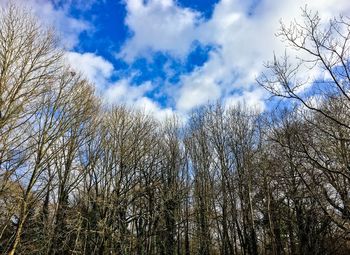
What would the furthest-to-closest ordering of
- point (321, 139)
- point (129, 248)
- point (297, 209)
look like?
point (297, 209)
point (129, 248)
point (321, 139)

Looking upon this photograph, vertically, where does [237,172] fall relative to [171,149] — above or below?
below

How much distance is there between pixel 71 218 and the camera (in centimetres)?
1352

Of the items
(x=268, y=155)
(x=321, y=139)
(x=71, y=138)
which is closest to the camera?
(x=321, y=139)

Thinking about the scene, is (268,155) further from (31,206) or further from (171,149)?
(31,206)

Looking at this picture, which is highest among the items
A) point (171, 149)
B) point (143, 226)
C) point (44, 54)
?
point (171, 149)

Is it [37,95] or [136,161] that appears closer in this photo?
[37,95]

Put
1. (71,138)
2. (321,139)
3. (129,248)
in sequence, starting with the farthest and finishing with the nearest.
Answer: (129,248), (71,138), (321,139)

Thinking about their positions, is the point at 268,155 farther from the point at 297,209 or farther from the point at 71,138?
the point at 71,138

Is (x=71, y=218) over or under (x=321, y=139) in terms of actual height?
under

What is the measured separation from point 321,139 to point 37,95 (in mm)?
10220

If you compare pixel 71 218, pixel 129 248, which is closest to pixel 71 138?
pixel 71 218

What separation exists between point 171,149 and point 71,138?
406 inches

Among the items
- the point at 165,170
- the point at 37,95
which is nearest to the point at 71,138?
the point at 37,95

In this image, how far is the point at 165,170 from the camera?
2241cm
